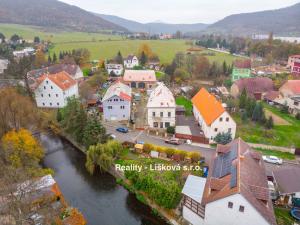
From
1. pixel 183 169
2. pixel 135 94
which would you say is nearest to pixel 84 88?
pixel 135 94

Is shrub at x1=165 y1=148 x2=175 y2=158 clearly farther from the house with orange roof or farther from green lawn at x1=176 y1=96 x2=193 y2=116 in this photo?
the house with orange roof

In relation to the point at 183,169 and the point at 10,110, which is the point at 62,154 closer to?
the point at 10,110

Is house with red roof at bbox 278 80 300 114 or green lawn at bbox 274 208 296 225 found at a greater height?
house with red roof at bbox 278 80 300 114

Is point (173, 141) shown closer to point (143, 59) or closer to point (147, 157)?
point (147, 157)

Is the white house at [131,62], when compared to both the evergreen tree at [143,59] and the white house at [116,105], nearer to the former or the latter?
the evergreen tree at [143,59]

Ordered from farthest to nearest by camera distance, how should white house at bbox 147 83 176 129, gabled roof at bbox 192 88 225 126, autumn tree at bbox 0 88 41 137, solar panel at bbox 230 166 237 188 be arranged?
1. white house at bbox 147 83 176 129
2. gabled roof at bbox 192 88 225 126
3. autumn tree at bbox 0 88 41 137
4. solar panel at bbox 230 166 237 188

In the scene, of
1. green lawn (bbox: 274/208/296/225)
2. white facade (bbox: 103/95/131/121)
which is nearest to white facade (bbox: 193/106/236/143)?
green lawn (bbox: 274/208/296/225)

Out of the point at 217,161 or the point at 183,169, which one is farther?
the point at 183,169
